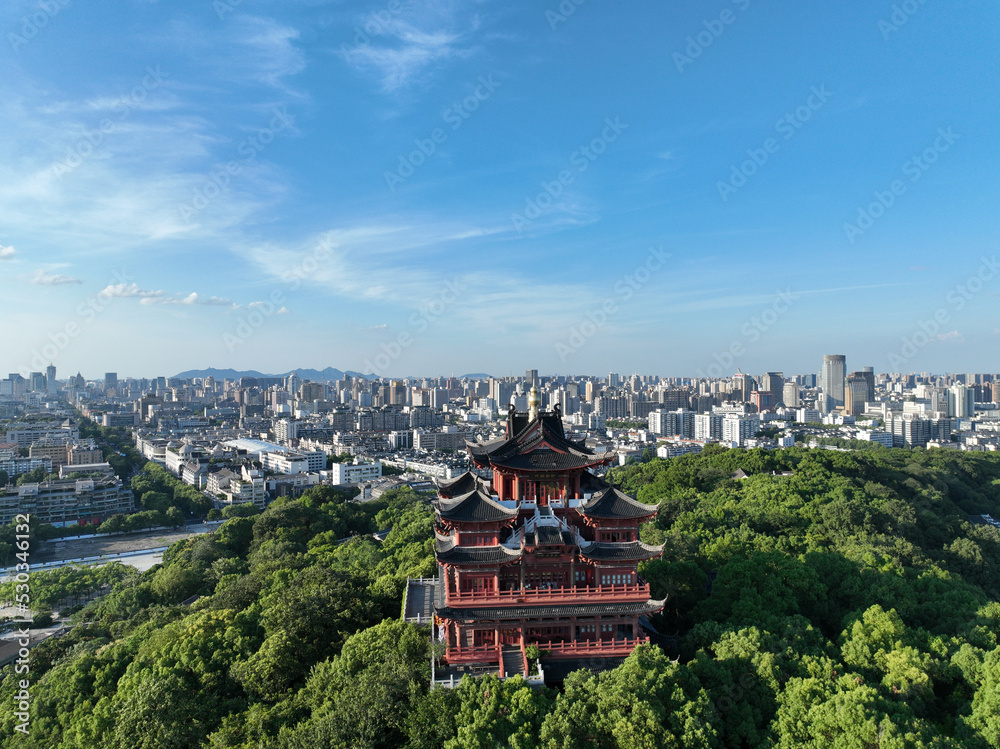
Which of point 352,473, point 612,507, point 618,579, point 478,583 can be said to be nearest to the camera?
point 478,583

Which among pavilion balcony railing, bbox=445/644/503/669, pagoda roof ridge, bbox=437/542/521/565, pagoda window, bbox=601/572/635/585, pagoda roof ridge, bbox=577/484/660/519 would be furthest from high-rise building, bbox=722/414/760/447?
pavilion balcony railing, bbox=445/644/503/669

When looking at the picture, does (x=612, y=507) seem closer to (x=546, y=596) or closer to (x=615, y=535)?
(x=615, y=535)

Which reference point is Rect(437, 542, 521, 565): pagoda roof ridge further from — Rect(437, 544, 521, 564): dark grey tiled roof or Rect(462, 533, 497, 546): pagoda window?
Rect(462, 533, 497, 546): pagoda window

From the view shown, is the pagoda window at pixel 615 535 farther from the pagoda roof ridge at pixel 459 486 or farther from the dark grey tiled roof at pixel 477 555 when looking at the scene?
the pagoda roof ridge at pixel 459 486

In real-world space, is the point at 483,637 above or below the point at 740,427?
above

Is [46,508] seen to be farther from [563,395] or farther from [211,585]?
[563,395]

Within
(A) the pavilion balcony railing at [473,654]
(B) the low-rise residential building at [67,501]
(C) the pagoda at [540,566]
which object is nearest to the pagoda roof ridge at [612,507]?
(C) the pagoda at [540,566]

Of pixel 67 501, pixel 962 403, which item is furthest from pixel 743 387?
pixel 67 501
